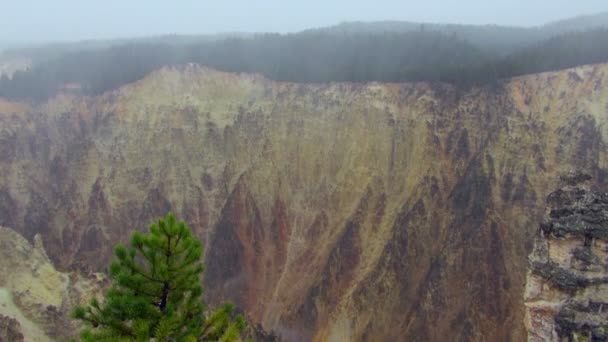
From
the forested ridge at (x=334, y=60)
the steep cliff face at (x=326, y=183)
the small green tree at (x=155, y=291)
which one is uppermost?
the forested ridge at (x=334, y=60)

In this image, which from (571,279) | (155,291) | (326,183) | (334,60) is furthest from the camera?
(334,60)

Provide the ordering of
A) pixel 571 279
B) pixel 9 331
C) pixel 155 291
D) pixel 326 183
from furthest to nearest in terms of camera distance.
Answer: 1. pixel 326 183
2. pixel 9 331
3. pixel 571 279
4. pixel 155 291

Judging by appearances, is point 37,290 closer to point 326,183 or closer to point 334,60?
point 326,183

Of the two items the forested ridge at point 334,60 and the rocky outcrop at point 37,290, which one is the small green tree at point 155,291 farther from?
the forested ridge at point 334,60

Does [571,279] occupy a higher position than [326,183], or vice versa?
[571,279]

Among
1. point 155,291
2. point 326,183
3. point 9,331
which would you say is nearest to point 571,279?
point 155,291

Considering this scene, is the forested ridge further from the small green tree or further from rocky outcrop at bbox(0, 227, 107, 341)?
the small green tree

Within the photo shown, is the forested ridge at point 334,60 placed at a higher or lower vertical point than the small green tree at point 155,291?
higher

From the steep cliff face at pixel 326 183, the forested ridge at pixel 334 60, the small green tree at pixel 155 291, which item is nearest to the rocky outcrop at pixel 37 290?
the steep cliff face at pixel 326 183
